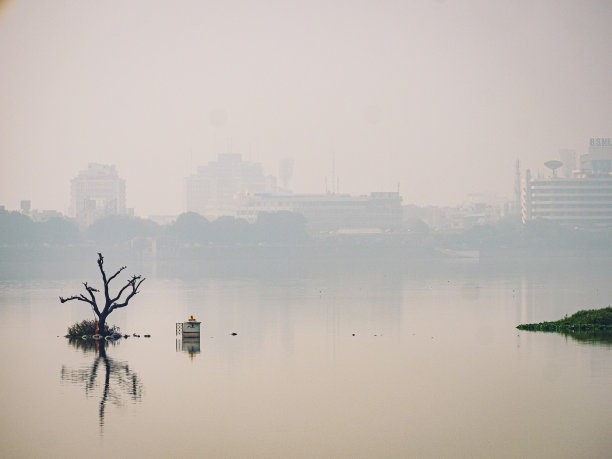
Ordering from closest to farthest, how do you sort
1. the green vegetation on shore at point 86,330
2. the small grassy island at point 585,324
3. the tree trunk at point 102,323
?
the small grassy island at point 585,324 < the tree trunk at point 102,323 < the green vegetation on shore at point 86,330

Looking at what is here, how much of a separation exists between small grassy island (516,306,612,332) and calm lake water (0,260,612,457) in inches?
68.1

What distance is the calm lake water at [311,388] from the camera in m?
27.7

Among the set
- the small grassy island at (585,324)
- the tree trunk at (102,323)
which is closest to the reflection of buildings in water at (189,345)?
the tree trunk at (102,323)

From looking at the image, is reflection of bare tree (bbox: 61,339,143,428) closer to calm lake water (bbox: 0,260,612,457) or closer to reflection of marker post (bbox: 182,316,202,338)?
calm lake water (bbox: 0,260,612,457)

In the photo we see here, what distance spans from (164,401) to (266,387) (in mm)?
4358

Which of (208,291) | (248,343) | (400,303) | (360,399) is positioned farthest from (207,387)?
(208,291)

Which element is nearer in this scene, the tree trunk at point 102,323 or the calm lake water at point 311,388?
the calm lake water at point 311,388

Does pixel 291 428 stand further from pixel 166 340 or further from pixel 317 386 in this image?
pixel 166 340

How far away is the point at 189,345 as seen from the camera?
48.2 m

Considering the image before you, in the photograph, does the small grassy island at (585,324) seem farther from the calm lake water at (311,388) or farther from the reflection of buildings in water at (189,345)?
the reflection of buildings in water at (189,345)

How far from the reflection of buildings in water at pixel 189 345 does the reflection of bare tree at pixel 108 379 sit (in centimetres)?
404

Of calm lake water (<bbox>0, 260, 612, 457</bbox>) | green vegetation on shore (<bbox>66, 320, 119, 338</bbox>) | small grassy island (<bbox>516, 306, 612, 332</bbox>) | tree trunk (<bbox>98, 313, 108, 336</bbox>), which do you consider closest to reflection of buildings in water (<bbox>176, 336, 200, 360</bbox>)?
calm lake water (<bbox>0, 260, 612, 457</bbox>)

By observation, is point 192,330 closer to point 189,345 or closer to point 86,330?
point 189,345

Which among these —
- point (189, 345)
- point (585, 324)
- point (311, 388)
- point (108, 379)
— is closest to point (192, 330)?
point (189, 345)
